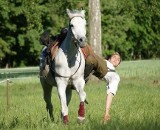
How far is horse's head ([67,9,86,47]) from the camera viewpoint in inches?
355

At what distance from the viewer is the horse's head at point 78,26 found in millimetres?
9017

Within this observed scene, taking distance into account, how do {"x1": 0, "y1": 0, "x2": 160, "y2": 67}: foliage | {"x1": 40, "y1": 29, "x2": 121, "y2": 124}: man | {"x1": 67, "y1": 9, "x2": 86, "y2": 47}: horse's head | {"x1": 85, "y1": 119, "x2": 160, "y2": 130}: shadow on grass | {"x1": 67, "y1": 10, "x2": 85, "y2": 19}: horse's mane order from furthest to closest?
1. {"x1": 0, "y1": 0, "x2": 160, "y2": 67}: foliage
2. {"x1": 40, "y1": 29, "x2": 121, "y2": 124}: man
3. {"x1": 67, "y1": 10, "x2": 85, "y2": 19}: horse's mane
4. {"x1": 67, "y1": 9, "x2": 86, "y2": 47}: horse's head
5. {"x1": 85, "y1": 119, "x2": 160, "y2": 130}: shadow on grass

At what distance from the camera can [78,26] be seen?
9242mm

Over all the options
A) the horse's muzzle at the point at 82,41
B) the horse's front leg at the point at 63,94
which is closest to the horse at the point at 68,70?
the horse's front leg at the point at 63,94

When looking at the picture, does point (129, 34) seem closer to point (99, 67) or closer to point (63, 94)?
point (99, 67)

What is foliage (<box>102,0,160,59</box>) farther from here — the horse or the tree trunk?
the horse

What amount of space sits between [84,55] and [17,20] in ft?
A: 202

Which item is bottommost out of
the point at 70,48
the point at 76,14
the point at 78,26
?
the point at 70,48

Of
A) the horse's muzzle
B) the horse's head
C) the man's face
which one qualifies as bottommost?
the man's face

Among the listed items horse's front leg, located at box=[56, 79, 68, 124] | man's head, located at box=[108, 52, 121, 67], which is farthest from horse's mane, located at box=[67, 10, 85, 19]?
man's head, located at box=[108, 52, 121, 67]

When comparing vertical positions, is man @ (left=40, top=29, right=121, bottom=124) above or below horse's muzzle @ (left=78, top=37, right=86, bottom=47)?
below

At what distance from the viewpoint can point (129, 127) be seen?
762cm

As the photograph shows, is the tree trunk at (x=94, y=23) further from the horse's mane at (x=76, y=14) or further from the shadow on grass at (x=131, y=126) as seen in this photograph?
the shadow on grass at (x=131, y=126)

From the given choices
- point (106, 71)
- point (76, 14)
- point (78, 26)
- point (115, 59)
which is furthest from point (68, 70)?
point (115, 59)
